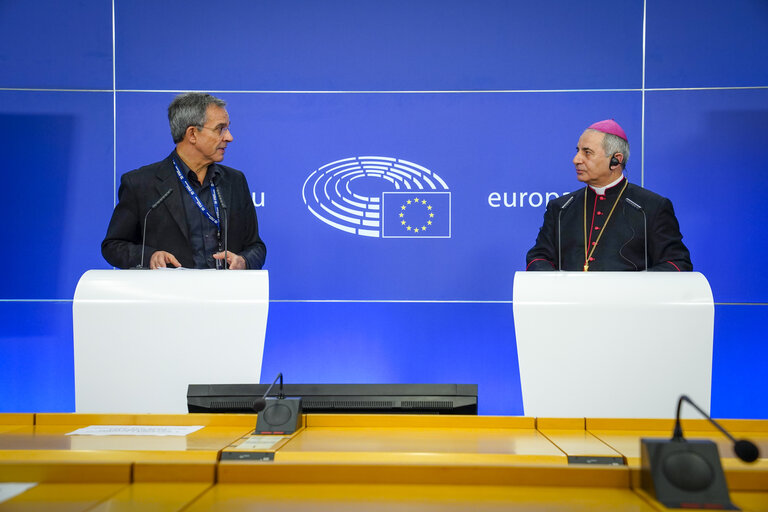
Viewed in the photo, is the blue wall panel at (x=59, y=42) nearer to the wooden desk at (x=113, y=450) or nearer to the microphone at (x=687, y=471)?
the wooden desk at (x=113, y=450)

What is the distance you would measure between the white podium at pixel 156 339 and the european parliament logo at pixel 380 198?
199 cm

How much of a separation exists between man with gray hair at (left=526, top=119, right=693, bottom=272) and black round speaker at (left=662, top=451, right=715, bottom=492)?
2.21m

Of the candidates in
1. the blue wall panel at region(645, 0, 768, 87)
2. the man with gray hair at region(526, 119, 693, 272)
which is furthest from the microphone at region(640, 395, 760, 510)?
the blue wall panel at region(645, 0, 768, 87)

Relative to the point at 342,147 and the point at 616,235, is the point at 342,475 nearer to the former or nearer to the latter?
the point at 616,235

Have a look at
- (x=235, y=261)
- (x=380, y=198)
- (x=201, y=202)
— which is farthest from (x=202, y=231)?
(x=380, y=198)

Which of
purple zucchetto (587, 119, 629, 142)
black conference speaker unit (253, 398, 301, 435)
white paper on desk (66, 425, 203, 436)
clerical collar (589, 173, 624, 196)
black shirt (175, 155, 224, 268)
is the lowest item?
white paper on desk (66, 425, 203, 436)

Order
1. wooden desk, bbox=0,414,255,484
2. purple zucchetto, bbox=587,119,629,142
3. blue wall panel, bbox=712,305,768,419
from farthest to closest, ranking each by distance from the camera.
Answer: blue wall panel, bbox=712,305,768,419 < purple zucchetto, bbox=587,119,629,142 < wooden desk, bbox=0,414,255,484

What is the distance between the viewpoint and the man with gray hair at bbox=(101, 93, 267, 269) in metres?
3.10

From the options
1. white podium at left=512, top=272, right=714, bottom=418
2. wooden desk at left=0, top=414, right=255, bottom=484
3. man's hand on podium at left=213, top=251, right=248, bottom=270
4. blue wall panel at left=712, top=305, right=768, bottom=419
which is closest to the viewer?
wooden desk at left=0, top=414, right=255, bottom=484

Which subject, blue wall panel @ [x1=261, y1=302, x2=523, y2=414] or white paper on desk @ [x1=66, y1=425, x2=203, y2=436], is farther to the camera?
blue wall panel @ [x1=261, y1=302, x2=523, y2=414]

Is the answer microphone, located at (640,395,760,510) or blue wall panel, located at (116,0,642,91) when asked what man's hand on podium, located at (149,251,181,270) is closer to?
blue wall panel, located at (116,0,642,91)

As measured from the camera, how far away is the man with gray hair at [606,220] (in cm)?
325

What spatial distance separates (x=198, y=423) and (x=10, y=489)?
616mm

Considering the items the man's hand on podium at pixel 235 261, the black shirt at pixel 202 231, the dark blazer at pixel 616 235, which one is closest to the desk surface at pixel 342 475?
the man's hand on podium at pixel 235 261
